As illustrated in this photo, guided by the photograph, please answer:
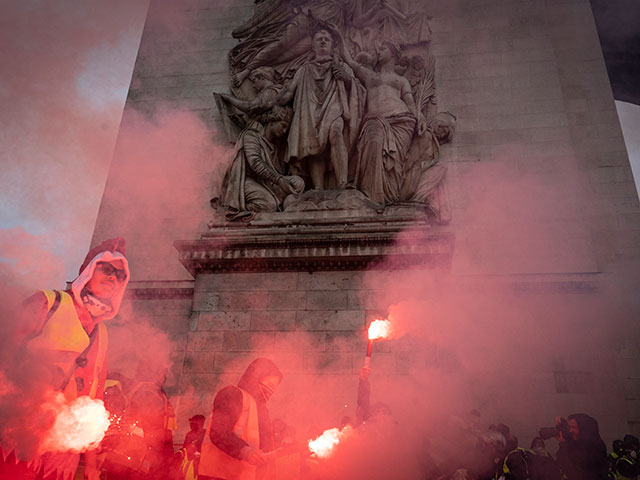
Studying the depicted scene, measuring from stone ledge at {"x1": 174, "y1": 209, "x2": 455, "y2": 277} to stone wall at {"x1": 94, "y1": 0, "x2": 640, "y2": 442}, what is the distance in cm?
17

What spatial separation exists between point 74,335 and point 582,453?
5.19m

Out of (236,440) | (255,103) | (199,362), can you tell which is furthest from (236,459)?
(255,103)

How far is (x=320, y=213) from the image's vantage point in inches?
288

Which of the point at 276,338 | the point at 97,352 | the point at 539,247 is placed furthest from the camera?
the point at 539,247

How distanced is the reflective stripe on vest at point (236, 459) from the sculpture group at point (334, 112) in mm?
3700

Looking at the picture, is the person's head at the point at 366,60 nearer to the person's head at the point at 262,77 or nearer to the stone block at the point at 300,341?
the person's head at the point at 262,77

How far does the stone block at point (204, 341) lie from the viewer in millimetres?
6418

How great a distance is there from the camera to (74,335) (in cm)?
439

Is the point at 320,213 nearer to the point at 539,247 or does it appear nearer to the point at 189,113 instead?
the point at 539,247

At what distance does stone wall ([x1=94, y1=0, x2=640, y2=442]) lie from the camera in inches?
254

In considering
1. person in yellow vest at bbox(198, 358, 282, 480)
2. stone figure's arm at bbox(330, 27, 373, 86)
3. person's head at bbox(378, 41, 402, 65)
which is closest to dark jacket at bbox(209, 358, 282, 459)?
person in yellow vest at bbox(198, 358, 282, 480)

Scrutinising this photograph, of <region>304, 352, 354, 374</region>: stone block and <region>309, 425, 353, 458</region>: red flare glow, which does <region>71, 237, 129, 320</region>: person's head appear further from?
<region>304, 352, 354, 374</region>: stone block

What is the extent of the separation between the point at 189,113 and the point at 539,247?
7.04 m

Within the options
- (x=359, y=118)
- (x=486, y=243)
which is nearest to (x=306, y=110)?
(x=359, y=118)
